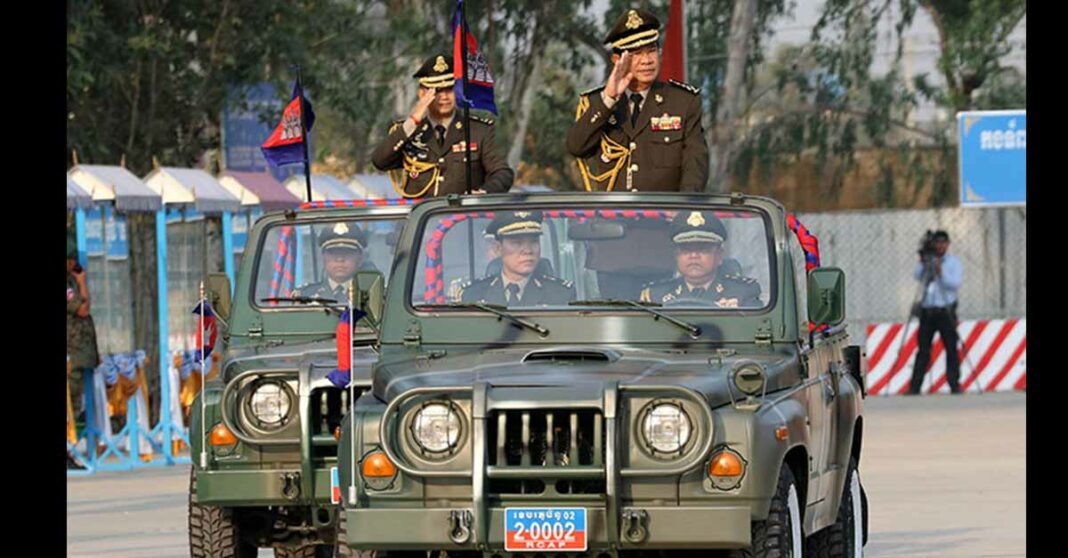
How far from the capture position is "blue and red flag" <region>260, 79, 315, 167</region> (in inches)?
669

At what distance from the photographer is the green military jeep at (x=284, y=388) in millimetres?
12609

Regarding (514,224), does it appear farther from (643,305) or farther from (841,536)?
(841,536)

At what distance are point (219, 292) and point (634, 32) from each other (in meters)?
2.57

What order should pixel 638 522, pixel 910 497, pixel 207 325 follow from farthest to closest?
1. pixel 910 497
2. pixel 207 325
3. pixel 638 522

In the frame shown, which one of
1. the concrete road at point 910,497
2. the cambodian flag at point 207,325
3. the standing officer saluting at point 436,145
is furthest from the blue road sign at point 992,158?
the cambodian flag at point 207,325

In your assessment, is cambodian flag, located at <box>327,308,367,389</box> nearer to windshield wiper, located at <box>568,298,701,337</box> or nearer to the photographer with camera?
windshield wiper, located at <box>568,298,701,337</box>

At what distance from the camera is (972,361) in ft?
108

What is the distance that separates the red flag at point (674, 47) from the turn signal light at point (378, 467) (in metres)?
12.8

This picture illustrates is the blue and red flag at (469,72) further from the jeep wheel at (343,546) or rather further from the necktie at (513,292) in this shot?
the jeep wheel at (343,546)

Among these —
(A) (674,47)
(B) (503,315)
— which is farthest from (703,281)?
(A) (674,47)

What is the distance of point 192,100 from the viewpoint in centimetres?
3039

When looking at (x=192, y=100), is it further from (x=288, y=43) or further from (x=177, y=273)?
(x=177, y=273)

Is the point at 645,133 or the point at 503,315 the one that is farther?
the point at 645,133
